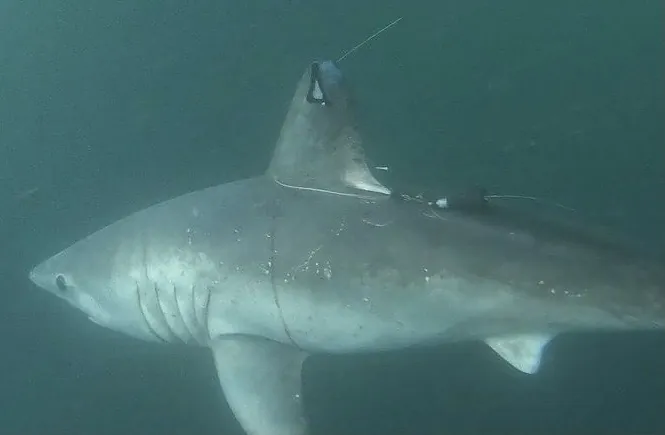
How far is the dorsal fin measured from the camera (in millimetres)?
4449

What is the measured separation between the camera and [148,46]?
498 inches

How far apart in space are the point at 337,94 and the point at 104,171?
6407 millimetres

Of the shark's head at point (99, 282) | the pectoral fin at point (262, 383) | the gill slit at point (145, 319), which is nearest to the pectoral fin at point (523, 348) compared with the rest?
the pectoral fin at point (262, 383)

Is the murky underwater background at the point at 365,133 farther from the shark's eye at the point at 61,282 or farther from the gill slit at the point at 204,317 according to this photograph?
the gill slit at the point at 204,317

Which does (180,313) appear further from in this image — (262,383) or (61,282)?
(61,282)

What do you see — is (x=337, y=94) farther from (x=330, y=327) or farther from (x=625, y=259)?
(x=625, y=259)

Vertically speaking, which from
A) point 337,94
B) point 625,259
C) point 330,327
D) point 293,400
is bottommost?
point 293,400

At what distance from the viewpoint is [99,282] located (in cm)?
539

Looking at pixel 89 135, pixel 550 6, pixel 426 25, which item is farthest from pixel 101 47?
pixel 550 6

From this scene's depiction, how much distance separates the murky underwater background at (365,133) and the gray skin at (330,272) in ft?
7.16

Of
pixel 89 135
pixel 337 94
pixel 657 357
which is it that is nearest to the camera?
pixel 337 94

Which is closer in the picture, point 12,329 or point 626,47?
point 12,329

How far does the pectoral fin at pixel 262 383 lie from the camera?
4.65 metres

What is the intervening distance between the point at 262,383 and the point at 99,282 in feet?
5.59
